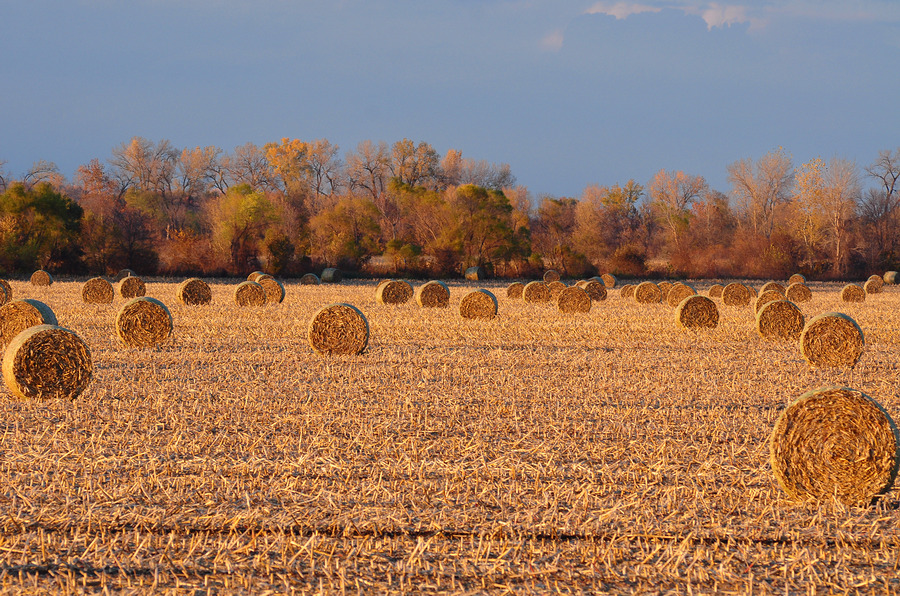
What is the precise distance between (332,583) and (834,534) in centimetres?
334

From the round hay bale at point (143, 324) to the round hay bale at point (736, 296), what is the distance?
19.4 m

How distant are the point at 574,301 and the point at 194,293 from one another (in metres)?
11.7

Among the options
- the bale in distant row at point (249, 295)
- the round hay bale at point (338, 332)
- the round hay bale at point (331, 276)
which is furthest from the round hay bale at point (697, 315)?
the round hay bale at point (331, 276)

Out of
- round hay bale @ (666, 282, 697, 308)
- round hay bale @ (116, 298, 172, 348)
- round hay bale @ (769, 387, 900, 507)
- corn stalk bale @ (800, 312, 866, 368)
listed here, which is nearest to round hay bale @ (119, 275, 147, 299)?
round hay bale @ (116, 298, 172, 348)

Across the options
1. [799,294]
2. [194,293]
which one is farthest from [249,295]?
[799,294]

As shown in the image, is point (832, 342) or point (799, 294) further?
point (799, 294)

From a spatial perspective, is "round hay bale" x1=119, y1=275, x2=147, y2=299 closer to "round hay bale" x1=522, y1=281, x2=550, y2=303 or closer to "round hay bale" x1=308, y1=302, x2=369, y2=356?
"round hay bale" x1=522, y1=281, x2=550, y2=303

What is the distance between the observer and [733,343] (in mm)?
16359

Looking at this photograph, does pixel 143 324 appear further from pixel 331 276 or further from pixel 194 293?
pixel 331 276

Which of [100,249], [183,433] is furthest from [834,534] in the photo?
[100,249]

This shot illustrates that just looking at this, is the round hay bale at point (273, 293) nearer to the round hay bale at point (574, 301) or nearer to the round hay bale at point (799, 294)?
the round hay bale at point (574, 301)

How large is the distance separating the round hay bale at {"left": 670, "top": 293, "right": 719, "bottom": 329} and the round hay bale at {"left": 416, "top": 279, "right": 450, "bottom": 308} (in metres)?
8.58

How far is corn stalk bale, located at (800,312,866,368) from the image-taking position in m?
13.1

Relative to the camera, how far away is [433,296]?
25.7m
